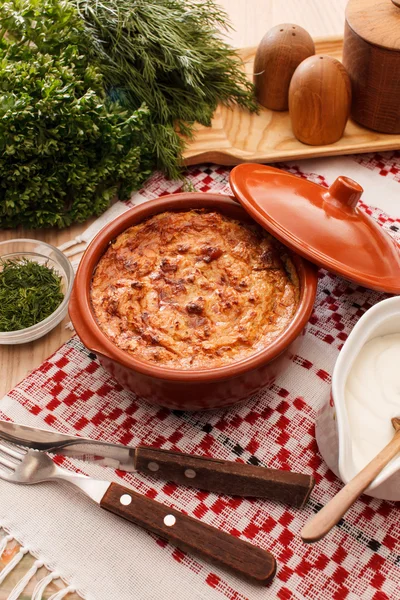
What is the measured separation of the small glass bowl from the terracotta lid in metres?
0.63

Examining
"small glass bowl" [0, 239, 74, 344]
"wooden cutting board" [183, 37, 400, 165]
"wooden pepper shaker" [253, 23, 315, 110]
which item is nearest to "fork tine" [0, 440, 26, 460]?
"small glass bowl" [0, 239, 74, 344]

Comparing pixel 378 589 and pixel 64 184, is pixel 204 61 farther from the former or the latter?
pixel 378 589

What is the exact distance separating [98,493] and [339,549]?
619mm

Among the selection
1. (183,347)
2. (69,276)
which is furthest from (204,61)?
(183,347)

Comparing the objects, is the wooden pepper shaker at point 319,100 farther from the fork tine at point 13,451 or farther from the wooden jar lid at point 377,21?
the fork tine at point 13,451

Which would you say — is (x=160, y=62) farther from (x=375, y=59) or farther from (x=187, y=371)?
(x=187, y=371)

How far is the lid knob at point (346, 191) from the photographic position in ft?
6.20

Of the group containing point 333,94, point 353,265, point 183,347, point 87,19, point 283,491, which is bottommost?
point 283,491

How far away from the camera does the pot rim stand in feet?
5.14

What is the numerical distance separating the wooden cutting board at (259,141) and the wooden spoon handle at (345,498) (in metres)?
1.38

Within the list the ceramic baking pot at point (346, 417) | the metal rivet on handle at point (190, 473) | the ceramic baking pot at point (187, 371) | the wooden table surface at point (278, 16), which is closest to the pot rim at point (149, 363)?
the ceramic baking pot at point (187, 371)

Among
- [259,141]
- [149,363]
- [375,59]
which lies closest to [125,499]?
[149,363]

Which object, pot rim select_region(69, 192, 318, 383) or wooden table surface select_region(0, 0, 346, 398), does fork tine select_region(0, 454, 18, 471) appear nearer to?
pot rim select_region(69, 192, 318, 383)

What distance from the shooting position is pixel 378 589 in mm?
1497
